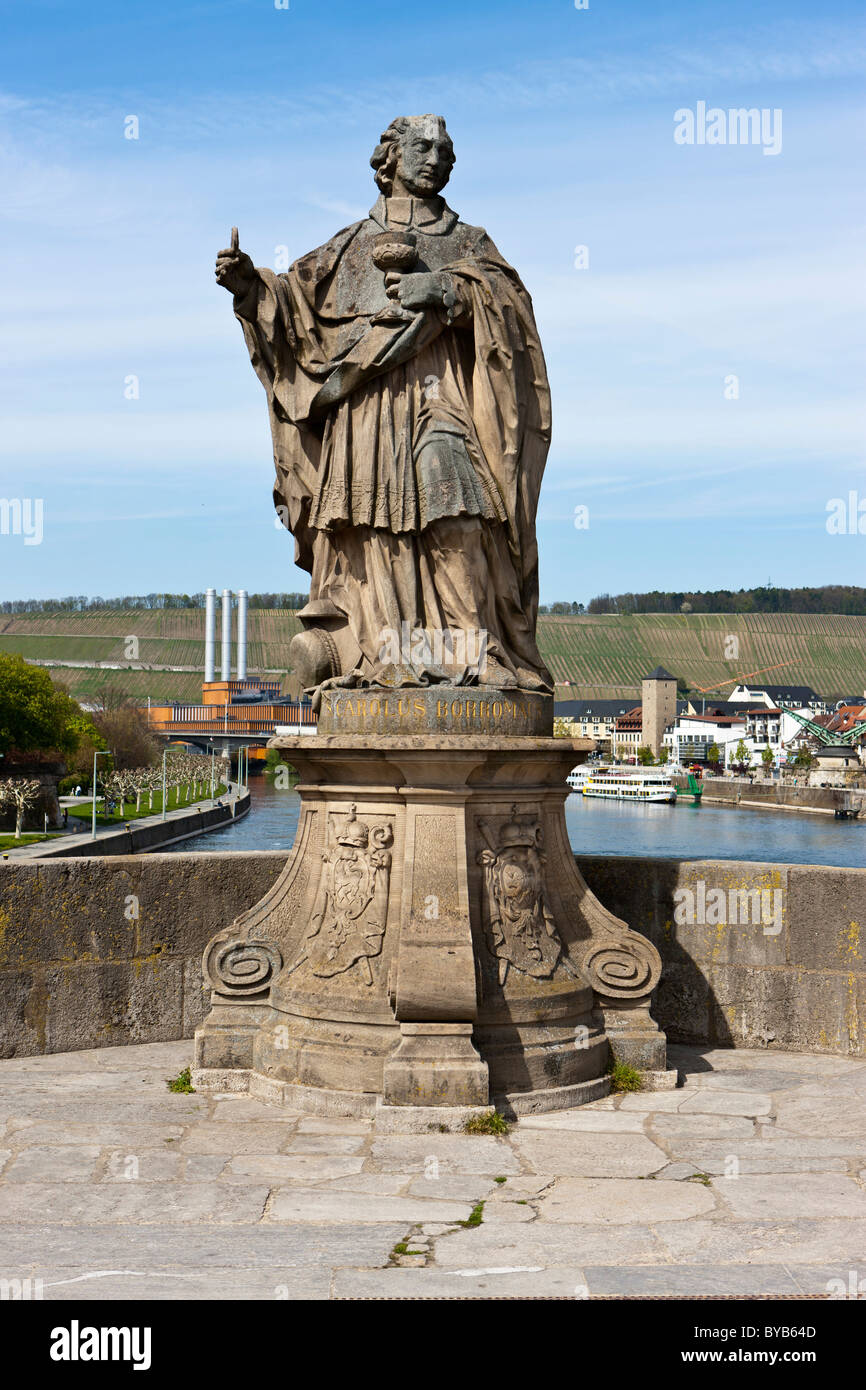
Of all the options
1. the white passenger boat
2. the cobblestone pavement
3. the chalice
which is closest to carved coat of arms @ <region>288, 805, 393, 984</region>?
the cobblestone pavement

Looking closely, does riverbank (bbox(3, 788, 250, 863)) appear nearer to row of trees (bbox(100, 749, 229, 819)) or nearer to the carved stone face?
row of trees (bbox(100, 749, 229, 819))

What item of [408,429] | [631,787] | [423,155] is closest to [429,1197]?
[408,429]

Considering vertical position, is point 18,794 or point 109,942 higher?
point 109,942

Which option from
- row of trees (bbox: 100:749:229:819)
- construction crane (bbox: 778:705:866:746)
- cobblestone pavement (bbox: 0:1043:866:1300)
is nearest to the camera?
cobblestone pavement (bbox: 0:1043:866:1300)

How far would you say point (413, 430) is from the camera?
6.77 metres

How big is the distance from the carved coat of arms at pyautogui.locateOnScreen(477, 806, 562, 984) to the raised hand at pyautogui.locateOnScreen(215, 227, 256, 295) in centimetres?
281

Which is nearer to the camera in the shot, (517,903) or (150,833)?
(517,903)

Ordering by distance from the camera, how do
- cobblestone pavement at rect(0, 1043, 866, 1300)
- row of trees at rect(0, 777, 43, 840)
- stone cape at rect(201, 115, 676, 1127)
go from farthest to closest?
row of trees at rect(0, 777, 43, 840), stone cape at rect(201, 115, 676, 1127), cobblestone pavement at rect(0, 1043, 866, 1300)

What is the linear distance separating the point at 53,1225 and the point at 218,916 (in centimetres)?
303

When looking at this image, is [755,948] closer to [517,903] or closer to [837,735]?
[517,903]

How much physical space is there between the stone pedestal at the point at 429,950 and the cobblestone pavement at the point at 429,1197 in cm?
23

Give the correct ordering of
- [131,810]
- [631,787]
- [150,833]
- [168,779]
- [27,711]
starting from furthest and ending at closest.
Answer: [631,787]
[168,779]
[131,810]
[27,711]
[150,833]

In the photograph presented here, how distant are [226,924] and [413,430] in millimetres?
2783

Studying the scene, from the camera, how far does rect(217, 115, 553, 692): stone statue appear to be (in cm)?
670
